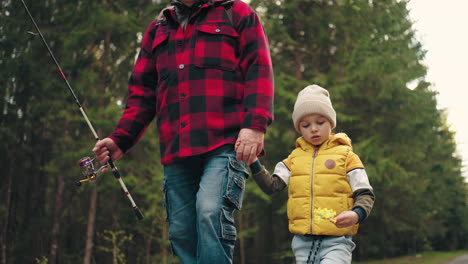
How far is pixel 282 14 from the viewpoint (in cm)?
1385

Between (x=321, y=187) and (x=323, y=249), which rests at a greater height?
(x=321, y=187)

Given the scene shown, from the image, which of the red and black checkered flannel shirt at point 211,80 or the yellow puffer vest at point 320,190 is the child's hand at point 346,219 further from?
the red and black checkered flannel shirt at point 211,80

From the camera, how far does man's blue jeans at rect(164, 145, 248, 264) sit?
7.86ft

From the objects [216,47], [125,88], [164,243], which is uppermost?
[125,88]

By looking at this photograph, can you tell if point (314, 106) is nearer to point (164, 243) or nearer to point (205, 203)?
point (205, 203)

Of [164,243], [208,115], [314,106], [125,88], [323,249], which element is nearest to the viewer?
[208,115]

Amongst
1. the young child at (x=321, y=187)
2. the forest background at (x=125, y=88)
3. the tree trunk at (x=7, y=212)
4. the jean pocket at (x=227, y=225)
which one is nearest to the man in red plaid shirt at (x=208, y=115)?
the jean pocket at (x=227, y=225)

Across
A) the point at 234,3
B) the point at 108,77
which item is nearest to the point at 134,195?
the point at 108,77

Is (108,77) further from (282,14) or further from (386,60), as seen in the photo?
(386,60)

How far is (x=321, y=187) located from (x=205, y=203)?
867 millimetres

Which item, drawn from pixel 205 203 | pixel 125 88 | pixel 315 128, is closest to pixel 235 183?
pixel 205 203

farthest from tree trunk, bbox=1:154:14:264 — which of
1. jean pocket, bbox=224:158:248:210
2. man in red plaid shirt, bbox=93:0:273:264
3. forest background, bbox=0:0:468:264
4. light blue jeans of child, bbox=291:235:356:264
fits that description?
jean pocket, bbox=224:158:248:210

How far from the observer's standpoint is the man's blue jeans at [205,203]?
7.86ft

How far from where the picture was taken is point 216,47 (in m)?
2.70
